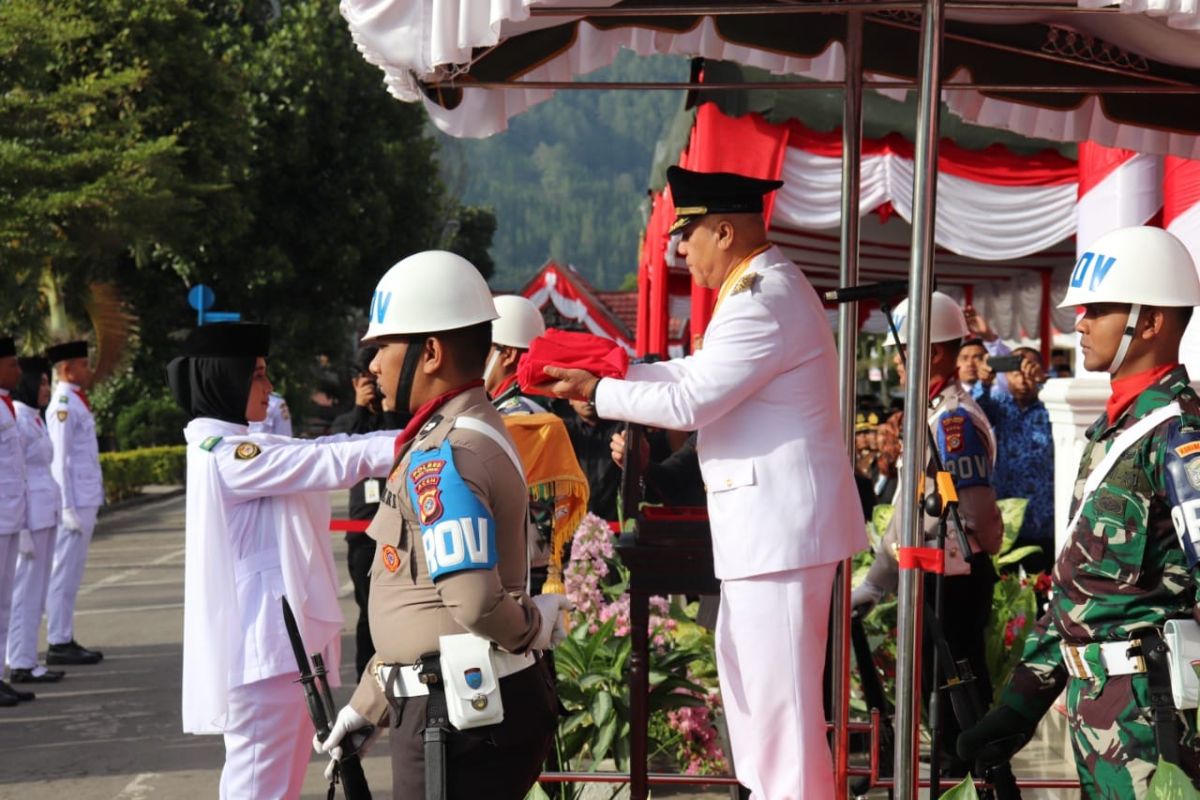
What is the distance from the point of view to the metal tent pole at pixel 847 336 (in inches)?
187

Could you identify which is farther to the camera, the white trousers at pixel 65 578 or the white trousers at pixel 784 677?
the white trousers at pixel 65 578

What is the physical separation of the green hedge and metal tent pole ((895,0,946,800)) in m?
20.6

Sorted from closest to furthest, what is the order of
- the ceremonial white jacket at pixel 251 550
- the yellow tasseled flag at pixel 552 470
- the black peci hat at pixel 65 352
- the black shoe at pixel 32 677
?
the ceremonial white jacket at pixel 251 550 < the yellow tasseled flag at pixel 552 470 < the black shoe at pixel 32 677 < the black peci hat at pixel 65 352

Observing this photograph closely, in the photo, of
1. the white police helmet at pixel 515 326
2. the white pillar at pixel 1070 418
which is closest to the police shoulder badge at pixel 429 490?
the white police helmet at pixel 515 326

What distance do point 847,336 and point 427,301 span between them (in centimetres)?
213

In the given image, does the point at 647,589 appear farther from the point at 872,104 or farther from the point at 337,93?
the point at 337,93

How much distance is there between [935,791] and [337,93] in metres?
29.9

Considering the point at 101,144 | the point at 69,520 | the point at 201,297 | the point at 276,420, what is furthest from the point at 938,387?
the point at 201,297

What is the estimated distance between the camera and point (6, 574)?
916 cm

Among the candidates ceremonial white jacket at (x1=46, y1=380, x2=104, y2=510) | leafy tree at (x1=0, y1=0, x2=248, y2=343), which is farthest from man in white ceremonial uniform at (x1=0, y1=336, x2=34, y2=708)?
leafy tree at (x1=0, y1=0, x2=248, y2=343)

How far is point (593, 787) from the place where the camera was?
5961 millimetres

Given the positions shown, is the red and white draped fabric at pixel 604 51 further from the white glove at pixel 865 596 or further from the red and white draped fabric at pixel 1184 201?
the white glove at pixel 865 596

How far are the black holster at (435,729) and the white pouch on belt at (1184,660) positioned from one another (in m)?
1.52

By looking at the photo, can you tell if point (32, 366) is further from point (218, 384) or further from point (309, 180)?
point (309, 180)
